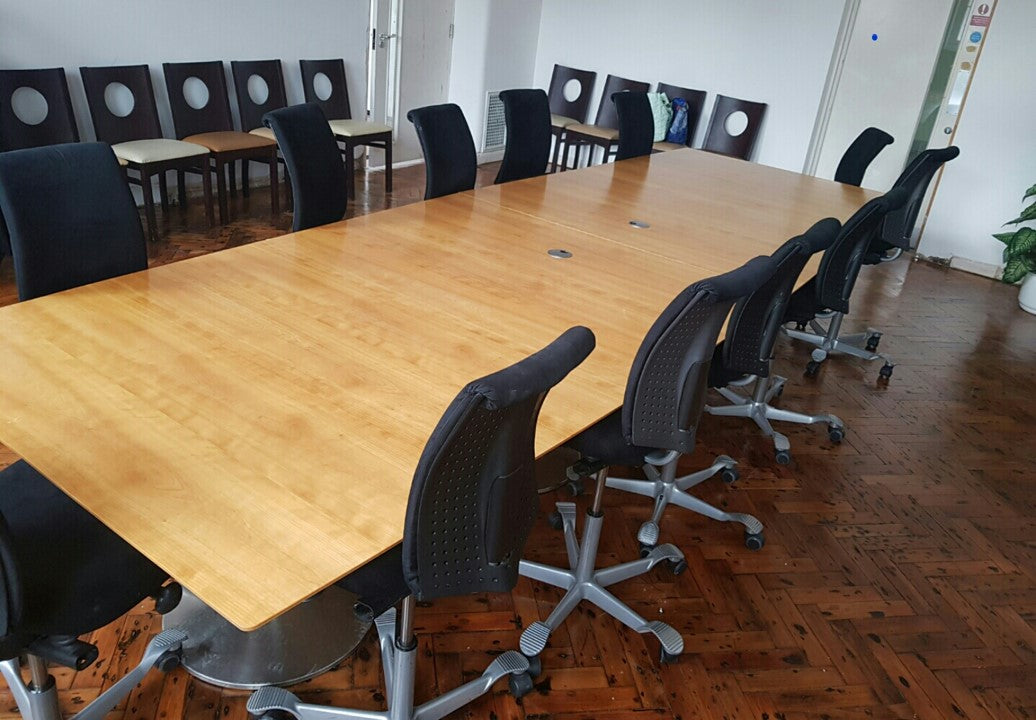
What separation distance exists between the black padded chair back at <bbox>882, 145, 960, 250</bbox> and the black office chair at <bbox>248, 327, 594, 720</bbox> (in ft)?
10.7

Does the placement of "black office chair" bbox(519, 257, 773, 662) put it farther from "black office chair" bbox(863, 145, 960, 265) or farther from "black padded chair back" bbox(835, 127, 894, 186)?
"black padded chair back" bbox(835, 127, 894, 186)

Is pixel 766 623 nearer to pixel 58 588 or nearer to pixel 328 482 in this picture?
pixel 328 482

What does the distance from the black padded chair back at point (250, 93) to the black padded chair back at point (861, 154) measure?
12.0 feet

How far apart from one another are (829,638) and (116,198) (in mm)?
2470

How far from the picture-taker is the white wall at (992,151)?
5641mm

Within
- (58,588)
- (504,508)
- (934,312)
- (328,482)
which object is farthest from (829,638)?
(934,312)

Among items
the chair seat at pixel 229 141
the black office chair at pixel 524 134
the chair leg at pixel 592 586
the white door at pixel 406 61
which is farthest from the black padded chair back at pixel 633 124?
the chair leg at pixel 592 586

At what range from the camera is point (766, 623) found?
2.44 m

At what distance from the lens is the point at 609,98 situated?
7.09m

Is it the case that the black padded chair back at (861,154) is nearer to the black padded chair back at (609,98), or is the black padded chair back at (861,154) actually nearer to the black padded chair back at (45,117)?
the black padded chair back at (609,98)

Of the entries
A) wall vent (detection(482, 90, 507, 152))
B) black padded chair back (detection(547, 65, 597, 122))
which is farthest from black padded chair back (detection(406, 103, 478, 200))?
black padded chair back (detection(547, 65, 597, 122))

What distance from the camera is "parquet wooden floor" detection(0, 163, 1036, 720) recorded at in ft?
6.96

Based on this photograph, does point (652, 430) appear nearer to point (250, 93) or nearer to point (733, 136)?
point (250, 93)

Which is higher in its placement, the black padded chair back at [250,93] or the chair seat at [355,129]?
the black padded chair back at [250,93]
